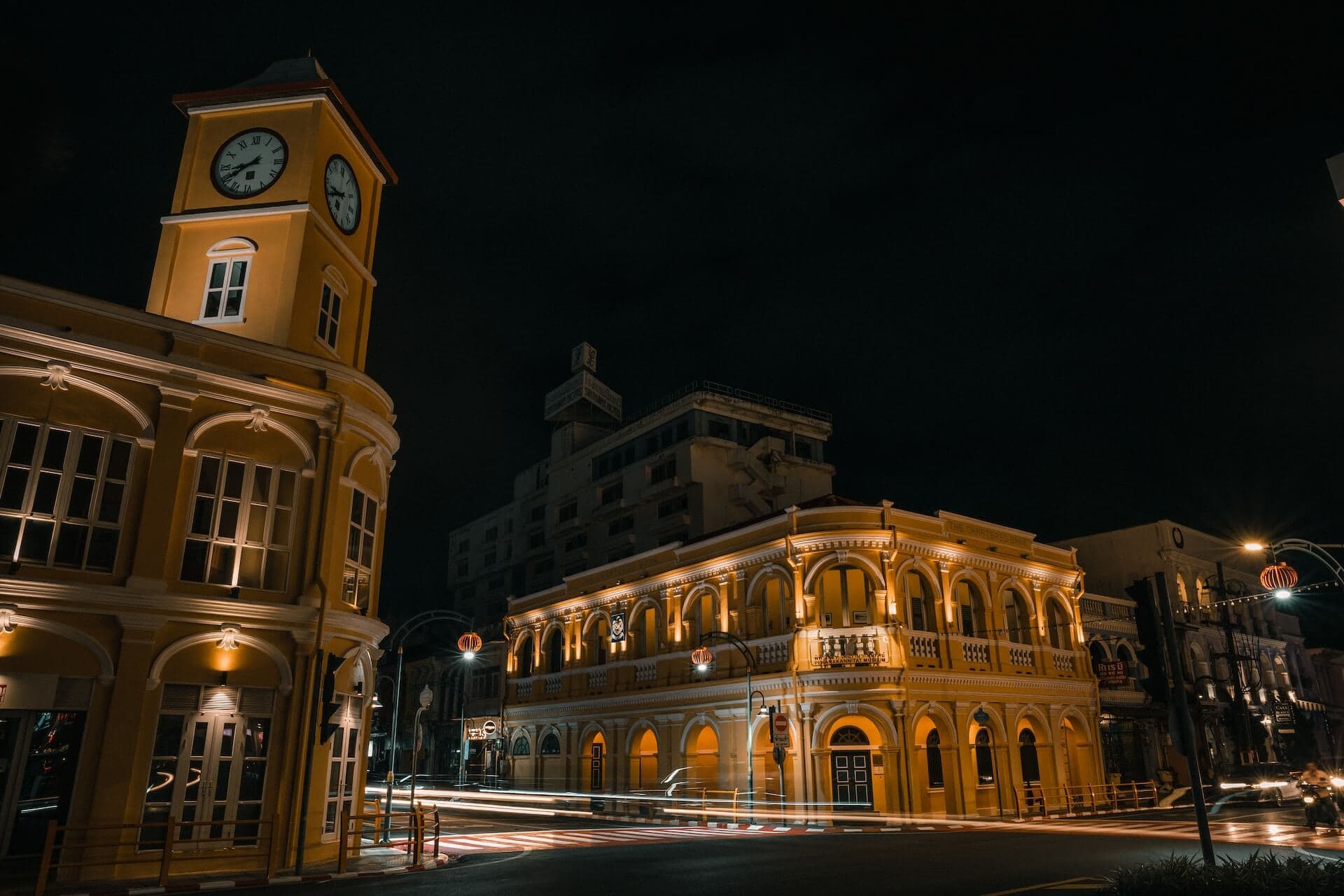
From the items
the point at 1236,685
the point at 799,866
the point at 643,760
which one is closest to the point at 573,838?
the point at 799,866

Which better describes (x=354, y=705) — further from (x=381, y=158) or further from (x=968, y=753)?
(x=968, y=753)

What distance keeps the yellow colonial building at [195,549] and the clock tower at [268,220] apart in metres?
0.08

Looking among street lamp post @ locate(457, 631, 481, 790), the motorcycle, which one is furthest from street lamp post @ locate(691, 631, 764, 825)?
the motorcycle

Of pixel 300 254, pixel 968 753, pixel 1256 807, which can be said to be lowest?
pixel 1256 807

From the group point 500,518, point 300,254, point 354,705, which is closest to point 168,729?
point 354,705

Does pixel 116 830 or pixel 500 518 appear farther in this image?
pixel 500 518

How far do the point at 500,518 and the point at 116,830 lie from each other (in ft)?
196

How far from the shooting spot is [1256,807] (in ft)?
106

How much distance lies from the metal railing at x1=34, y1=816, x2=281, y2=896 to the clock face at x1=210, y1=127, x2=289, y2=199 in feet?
44.0

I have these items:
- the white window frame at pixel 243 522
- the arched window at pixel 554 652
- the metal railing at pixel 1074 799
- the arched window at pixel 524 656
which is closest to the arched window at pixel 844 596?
the metal railing at pixel 1074 799

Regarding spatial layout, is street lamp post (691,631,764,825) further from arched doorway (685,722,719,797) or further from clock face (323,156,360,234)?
clock face (323,156,360,234)

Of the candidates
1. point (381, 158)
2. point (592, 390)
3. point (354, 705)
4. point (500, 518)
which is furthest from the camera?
point (500, 518)

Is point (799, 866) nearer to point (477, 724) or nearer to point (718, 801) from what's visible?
point (718, 801)

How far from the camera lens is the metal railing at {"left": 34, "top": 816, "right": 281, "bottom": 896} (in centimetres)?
1273
